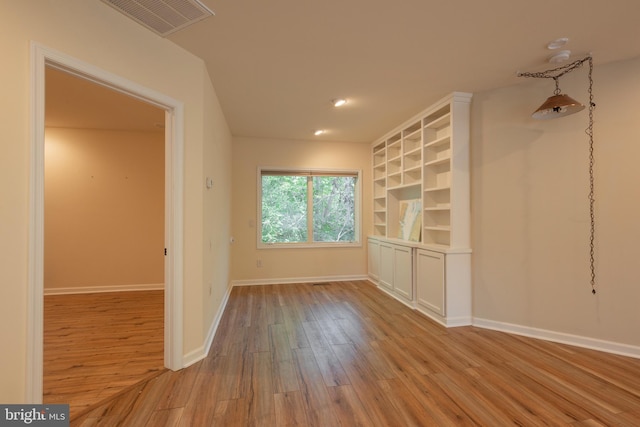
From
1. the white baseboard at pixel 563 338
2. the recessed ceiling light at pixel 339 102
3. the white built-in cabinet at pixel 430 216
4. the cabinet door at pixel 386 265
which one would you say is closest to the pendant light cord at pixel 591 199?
the white baseboard at pixel 563 338

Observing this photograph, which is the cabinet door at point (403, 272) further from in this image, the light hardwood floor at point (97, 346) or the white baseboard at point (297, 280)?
the light hardwood floor at point (97, 346)

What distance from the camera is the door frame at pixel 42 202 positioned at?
4.51 feet

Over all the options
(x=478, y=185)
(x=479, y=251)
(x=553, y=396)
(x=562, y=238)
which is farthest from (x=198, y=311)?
(x=562, y=238)

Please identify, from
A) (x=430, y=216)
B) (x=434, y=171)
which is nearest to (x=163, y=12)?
(x=434, y=171)

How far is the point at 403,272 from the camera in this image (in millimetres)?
3910

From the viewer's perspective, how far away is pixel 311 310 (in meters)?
3.60

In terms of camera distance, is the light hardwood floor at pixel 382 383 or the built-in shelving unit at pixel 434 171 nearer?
the light hardwood floor at pixel 382 383

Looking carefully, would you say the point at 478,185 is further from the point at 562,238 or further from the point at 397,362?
the point at 397,362

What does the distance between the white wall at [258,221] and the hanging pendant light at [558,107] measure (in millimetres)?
3126

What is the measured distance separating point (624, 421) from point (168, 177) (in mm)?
3409

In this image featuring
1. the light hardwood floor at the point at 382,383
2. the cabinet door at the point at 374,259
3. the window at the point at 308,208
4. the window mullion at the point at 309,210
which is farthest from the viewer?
the window mullion at the point at 309,210

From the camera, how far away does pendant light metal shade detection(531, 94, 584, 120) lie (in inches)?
87.5

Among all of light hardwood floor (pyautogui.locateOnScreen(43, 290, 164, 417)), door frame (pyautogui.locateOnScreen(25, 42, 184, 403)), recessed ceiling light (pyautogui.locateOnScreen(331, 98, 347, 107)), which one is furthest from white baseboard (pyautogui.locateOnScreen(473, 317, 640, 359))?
light hardwood floor (pyautogui.locateOnScreen(43, 290, 164, 417))

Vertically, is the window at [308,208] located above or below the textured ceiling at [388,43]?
below
